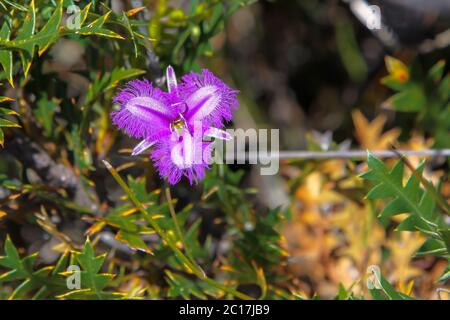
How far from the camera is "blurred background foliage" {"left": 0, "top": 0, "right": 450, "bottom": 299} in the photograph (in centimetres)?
100

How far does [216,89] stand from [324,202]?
608 millimetres

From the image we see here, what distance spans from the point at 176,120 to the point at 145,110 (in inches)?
2.0

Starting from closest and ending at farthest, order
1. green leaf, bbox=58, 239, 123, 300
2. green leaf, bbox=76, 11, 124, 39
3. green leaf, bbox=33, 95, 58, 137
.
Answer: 1. green leaf, bbox=76, 11, 124, 39
2. green leaf, bbox=58, 239, 123, 300
3. green leaf, bbox=33, 95, 58, 137

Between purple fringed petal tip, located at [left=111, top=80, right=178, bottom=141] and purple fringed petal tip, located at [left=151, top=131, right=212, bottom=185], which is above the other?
purple fringed petal tip, located at [left=111, top=80, right=178, bottom=141]

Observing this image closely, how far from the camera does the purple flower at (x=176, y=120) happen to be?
0.94 metres

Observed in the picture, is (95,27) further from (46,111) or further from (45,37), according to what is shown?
(46,111)

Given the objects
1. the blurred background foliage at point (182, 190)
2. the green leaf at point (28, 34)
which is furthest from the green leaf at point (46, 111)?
the green leaf at point (28, 34)

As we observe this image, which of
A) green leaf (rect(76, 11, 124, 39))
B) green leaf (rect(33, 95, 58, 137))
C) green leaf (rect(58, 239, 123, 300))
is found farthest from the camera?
green leaf (rect(33, 95, 58, 137))

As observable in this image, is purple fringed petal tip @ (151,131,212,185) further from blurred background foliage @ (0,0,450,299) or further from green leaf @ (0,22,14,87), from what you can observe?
green leaf @ (0,22,14,87)

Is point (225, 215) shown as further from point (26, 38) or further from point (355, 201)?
point (26, 38)

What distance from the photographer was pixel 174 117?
0.96 metres

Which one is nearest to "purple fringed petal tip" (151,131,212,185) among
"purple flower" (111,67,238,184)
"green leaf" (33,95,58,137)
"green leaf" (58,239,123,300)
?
"purple flower" (111,67,238,184)

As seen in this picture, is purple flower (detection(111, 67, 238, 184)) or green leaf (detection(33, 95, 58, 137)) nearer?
purple flower (detection(111, 67, 238, 184))

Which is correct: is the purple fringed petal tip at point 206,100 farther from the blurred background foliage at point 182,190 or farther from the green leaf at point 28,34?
the green leaf at point 28,34
